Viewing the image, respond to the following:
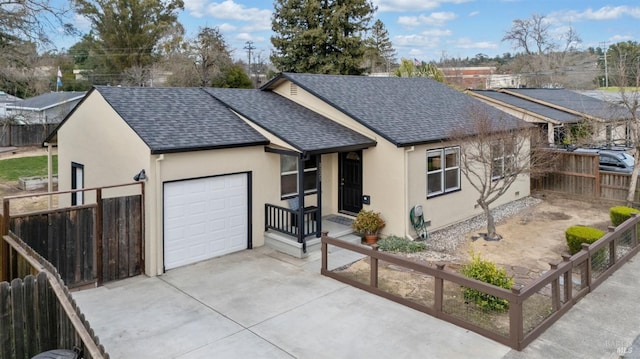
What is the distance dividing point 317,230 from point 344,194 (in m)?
2.59

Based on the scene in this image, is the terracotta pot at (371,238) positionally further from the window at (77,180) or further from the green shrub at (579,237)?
the window at (77,180)

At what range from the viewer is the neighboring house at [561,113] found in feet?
67.9

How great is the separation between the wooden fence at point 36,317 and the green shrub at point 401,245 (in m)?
7.52

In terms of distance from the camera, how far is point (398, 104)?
15.2 meters

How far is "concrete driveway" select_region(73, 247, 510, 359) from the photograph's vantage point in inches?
254

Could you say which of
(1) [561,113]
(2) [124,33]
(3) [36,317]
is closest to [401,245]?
(3) [36,317]

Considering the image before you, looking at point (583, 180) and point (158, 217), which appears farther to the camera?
point (583, 180)

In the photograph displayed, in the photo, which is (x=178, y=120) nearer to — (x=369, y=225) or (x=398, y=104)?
(x=369, y=225)

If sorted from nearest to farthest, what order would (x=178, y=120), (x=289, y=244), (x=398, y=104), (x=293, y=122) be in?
(x=289, y=244), (x=178, y=120), (x=293, y=122), (x=398, y=104)

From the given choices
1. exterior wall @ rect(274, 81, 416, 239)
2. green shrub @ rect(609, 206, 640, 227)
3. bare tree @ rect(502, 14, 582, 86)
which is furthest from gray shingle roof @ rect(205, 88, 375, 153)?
bare tree @ rect(502, 14, 582, 86)

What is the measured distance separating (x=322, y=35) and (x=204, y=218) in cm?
2823

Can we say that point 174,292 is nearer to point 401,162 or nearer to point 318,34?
point 401,162

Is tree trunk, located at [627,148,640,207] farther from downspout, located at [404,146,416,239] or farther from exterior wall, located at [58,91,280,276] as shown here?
exterior wall, located at [58,91,280,276]

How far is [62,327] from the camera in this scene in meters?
5.35
